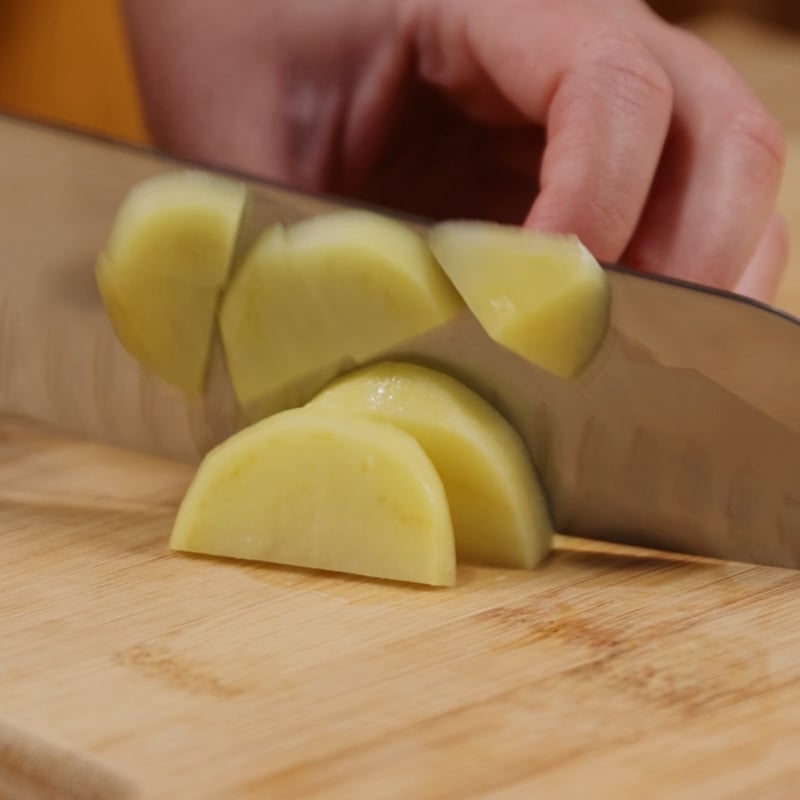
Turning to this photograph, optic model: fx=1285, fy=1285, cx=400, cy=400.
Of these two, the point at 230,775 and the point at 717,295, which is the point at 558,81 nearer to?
the point at 717,295

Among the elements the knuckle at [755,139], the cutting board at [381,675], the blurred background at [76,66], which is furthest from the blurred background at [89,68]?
the cutting board at [381,675]

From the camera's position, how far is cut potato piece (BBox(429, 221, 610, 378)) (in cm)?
92

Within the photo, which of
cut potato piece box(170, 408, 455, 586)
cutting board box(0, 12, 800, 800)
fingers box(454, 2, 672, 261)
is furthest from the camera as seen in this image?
fingers box(454, 2, 672, 261)

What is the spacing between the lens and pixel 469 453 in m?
0.95

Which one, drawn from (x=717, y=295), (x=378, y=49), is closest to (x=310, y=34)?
(x=378, y=49)

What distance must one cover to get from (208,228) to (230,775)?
46cm

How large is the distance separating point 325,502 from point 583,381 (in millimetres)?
216

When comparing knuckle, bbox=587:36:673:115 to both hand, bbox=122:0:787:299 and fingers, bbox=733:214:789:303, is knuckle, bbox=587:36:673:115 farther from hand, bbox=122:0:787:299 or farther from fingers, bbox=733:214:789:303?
fingers, bbox=733:214:789:303

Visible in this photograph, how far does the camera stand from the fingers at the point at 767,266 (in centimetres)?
142

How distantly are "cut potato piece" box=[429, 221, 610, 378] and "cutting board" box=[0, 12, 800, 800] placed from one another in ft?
0.55

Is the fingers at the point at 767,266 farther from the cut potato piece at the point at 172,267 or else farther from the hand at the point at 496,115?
the cut potato piece at the point at 172,267

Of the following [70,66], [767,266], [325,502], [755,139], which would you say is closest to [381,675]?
[325,502]

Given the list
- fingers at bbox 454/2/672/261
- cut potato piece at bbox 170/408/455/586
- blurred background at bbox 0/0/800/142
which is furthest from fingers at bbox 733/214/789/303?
blurred background at bbox 0/0/800/142

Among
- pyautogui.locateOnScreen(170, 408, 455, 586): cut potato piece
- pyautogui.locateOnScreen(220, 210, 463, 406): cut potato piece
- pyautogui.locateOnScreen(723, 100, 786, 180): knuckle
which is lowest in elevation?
pyautogui.locateOnScreen(170, 408, 455, 586): cut potato piece
